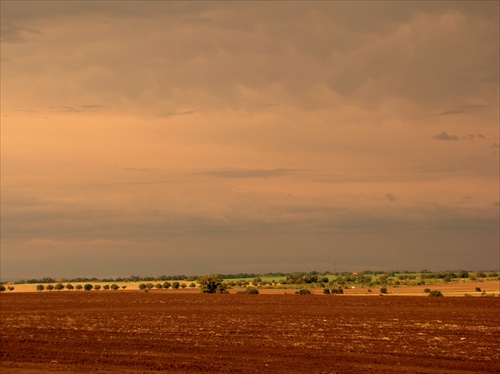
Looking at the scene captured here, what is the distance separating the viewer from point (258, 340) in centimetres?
3791

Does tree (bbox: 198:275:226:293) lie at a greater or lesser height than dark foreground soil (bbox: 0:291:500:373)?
greater

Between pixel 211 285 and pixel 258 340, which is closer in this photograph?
pixel 258 340

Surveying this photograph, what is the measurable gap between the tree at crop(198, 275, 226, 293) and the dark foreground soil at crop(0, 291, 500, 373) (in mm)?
38918

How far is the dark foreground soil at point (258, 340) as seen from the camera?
30.0m

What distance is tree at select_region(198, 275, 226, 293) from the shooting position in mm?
103000

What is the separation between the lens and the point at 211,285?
339 feet

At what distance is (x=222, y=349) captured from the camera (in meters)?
34.7

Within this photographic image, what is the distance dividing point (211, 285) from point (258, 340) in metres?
66.0

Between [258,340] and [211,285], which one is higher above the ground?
[211,285]

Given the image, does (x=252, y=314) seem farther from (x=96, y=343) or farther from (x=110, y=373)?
(x=110, y=373)

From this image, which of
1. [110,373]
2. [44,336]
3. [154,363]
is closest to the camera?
[110,373]

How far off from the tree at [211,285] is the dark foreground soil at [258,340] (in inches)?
1532

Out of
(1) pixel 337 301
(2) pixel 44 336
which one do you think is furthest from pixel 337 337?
(1) pixel 337 301

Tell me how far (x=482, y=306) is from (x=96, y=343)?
38.6 metres
